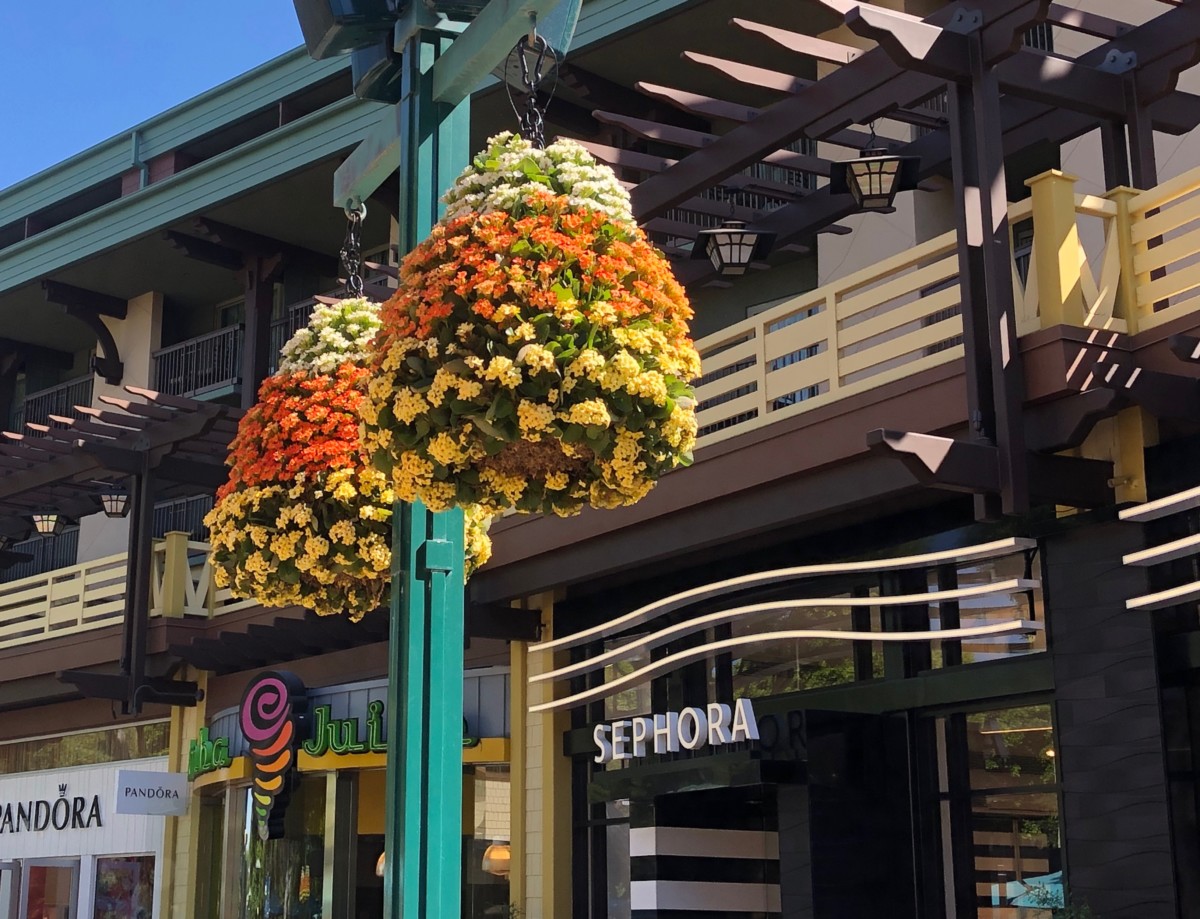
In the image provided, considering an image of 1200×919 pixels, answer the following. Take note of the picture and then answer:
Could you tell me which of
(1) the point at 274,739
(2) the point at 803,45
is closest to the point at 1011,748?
(2) the point at 803,45

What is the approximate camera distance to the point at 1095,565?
11.0m

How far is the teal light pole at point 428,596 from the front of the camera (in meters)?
4.95

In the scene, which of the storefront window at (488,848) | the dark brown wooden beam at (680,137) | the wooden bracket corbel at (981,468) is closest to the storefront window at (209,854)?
the storefront window at (488,848)

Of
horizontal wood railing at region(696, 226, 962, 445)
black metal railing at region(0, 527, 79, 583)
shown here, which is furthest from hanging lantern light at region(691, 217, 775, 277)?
black metal railing at region(0, 527, 79, 583)

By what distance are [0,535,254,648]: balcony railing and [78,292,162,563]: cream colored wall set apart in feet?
6.76

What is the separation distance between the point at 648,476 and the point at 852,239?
37.6 ft

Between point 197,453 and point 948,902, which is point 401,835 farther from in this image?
point 197,453

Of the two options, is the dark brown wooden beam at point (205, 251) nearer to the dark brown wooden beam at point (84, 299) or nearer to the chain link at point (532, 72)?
the dark brown wooden beam at point (84, 299)

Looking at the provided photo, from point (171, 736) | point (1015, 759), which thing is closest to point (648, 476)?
point (1015, 759)

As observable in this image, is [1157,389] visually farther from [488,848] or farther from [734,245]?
[488,848]

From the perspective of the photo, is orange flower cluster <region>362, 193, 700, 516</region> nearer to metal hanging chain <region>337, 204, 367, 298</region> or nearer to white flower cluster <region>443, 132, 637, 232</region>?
white flower cluster <region>443, 132, 637, 232</region>

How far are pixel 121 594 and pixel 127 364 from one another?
485cm

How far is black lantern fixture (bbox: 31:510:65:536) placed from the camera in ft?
75.4

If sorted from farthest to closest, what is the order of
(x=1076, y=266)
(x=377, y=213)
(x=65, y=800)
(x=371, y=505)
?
(x=65, y=800), (x=377, y=213), (x=1076, y=266), (x=371, y=505)
